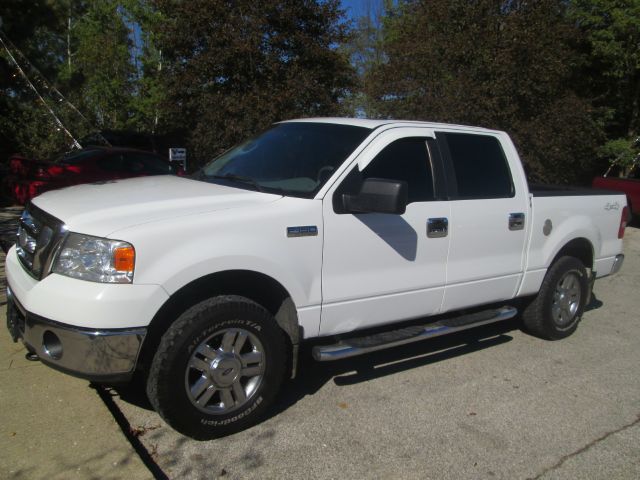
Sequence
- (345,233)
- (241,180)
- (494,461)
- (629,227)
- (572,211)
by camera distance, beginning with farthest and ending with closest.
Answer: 1. (629,227)
2. (572,211)
3. (241,180)
4. (345,233)
5. (494,461)

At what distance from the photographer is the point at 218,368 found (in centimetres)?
343

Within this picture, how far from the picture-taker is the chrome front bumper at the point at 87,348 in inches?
118

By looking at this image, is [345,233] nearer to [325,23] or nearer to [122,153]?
[122,153]

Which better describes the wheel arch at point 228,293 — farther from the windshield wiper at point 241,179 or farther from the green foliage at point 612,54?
the green foliage at point 612,54

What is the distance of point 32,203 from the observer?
12.6 feet

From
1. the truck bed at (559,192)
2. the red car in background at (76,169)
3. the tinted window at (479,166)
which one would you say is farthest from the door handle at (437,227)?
the red car in background at (76,169)

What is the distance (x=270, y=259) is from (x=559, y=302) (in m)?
3.49

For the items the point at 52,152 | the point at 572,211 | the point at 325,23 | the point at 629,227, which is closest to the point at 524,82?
the point at 325,23

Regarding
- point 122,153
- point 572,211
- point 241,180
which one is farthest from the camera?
point 122,153

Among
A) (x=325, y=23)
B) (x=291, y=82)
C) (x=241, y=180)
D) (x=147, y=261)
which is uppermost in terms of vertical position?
(x=325, y=23)

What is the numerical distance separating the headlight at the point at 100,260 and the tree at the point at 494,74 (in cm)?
981

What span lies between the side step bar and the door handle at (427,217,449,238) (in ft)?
2.38

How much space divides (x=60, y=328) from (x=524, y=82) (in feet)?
35.5

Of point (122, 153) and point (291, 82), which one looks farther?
point (291, 82)
